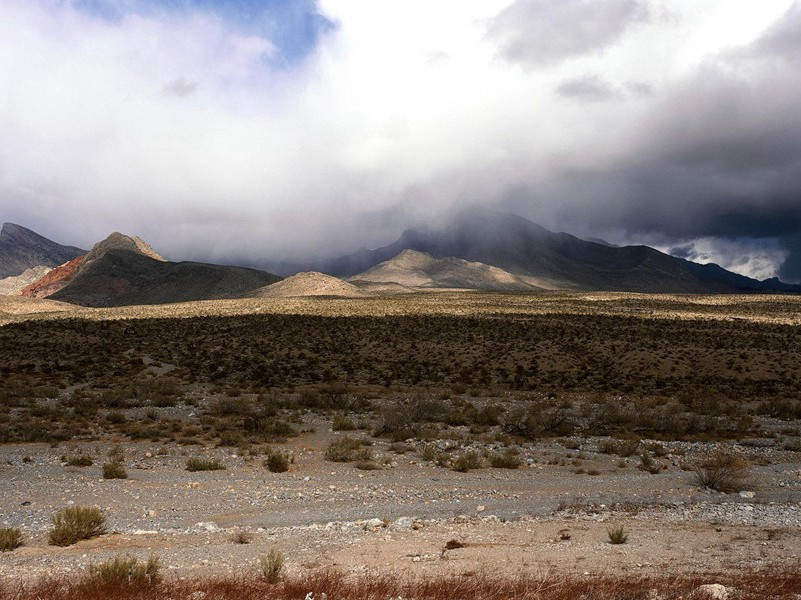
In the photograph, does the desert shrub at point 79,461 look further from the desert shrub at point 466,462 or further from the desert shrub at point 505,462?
the desert shrub at point 505,462

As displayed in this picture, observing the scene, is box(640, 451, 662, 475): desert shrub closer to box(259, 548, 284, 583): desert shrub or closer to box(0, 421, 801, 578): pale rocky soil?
box(0, 421, 801, 578): pale rocky soil

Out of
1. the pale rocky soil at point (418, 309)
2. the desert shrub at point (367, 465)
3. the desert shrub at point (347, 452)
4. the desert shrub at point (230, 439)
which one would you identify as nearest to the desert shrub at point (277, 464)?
the desert shrub at point (347, 452)

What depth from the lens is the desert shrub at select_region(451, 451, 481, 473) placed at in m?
14.6

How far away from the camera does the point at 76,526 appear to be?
9.03 metres

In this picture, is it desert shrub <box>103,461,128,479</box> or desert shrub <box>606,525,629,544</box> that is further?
desert shrub <box>103,461,128,479</box>

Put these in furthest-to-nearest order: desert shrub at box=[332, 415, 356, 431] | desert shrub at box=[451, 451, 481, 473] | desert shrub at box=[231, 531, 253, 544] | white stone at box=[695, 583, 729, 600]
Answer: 1. desert shrub at box=[332, 415, 356, 431]
2. desert shrub at box=[451, 451, 481, 473]
3. desert shrub at box=[231, 531, 253, 544]
4. white stone at box=[695, 583, 729, 600]

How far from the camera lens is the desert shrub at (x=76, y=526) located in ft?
28.8

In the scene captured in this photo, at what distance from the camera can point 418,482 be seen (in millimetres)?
13516

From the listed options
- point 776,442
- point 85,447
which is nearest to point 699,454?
point 776,442

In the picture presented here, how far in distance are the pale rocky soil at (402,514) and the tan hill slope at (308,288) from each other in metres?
141

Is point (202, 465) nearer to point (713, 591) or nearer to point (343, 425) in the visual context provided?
point (343, 425)

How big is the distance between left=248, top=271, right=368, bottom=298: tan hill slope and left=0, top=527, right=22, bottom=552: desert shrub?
479 ft

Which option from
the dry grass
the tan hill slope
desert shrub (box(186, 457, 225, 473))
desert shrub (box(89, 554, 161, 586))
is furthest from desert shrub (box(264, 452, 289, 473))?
the tan hill slope

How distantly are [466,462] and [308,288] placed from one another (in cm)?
14932
